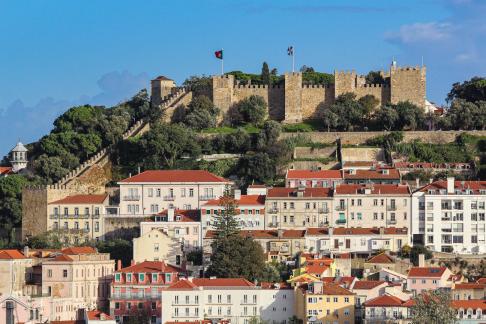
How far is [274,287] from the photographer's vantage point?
73.3m

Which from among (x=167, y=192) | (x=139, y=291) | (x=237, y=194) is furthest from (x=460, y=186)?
(x=139, y=291)

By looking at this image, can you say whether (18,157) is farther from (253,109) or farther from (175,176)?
(175,176)

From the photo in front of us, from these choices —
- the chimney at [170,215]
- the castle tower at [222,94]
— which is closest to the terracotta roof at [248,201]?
the chimney at [170,215]

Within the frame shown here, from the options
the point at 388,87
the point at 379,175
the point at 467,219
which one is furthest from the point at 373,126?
the point at 467,219

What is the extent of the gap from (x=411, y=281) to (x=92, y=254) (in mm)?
16273

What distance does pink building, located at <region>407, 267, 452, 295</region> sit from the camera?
242 feet

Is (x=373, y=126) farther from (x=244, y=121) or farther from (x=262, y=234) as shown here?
(x=262, y=234)

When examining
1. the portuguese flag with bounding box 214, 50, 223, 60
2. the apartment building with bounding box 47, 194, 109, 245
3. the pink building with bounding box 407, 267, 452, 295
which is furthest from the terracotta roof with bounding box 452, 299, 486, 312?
the portuguese flag with bounding box 214, 50, 223, 60

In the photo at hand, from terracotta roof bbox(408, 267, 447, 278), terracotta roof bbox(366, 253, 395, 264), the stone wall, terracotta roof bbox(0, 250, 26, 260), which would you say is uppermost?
the stone wall

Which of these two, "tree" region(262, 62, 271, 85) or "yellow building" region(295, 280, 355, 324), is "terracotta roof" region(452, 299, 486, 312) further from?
"tree" region(262, 62, 271, 85)

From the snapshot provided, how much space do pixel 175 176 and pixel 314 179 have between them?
7934 millimetres

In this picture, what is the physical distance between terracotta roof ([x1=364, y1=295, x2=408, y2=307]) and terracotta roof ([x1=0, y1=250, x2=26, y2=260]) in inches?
762

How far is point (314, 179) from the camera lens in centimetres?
8812

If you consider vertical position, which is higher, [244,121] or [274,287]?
[244,121]
